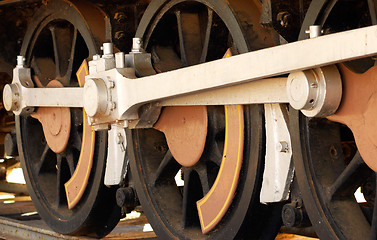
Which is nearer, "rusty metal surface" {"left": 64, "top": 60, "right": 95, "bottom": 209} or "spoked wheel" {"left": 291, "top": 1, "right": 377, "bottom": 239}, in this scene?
"spoked wheel" {"left": 291, "top": 1, "right": 377, "bottom": 239}

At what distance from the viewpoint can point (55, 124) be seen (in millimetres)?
2816

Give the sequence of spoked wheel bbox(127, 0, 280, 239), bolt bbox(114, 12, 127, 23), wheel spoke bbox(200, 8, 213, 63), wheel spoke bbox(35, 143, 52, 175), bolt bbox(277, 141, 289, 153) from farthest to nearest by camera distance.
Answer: wheel spoke bbox(35, 143, 52, 175) → bolt bbox(114, 12, 127, 23) → wheel spoke bbox(200, 8, 213, 63) → spoked wheel bbox(127, 0, 280, 239) → bolt bbox(277, 141, 289, 153)

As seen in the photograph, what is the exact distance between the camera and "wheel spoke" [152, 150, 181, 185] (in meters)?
2.30

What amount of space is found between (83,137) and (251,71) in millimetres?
1176

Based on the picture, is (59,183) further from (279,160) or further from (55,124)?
(279,160)

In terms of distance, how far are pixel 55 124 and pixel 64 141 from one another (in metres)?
0.10

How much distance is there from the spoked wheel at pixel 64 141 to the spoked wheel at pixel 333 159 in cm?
99

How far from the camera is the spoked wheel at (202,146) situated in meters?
1.90

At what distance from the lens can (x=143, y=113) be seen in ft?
7.13

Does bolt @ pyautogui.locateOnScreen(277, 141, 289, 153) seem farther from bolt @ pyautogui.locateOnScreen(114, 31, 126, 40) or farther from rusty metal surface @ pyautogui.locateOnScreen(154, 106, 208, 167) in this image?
bolt @ pyautogui.locateOnScreen(114, 31, 126, 40)

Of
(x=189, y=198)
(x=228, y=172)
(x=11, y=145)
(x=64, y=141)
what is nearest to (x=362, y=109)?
(x=228, y=172)

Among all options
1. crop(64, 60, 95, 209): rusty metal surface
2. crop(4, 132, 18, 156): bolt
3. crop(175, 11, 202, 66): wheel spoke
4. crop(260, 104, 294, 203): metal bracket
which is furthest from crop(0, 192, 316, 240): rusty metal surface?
crop(260, 104, 294, 203): metal bracket

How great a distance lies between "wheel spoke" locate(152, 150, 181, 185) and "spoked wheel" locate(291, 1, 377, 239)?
656 mm

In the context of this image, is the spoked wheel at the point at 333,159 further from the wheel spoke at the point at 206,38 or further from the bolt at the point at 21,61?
the bolt at the point at 21,61
